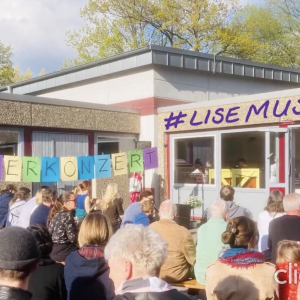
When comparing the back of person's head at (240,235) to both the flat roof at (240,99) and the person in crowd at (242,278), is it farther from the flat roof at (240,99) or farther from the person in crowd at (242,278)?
the flat roof at (240,99)

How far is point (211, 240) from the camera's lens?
16.9 ft

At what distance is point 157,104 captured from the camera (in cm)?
1426

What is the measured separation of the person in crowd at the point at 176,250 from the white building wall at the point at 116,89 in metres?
9.30

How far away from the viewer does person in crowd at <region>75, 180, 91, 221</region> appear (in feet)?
28.0

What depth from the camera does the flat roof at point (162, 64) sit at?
14.3 m

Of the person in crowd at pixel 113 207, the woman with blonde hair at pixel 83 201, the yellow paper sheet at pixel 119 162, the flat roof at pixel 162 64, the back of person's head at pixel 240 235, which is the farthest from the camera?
the flat roof at pixel 162 64

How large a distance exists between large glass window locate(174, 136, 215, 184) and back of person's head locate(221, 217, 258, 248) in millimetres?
8971

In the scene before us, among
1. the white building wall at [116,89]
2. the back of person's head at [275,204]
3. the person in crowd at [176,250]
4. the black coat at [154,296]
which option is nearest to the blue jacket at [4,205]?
the person in crowd at [176,250]

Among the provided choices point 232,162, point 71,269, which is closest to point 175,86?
point 232,162

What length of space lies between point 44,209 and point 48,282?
3059mm

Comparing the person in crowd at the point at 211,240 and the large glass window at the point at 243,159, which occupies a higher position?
the large glass window at the point at 243,159

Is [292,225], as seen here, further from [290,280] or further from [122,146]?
[122,146]

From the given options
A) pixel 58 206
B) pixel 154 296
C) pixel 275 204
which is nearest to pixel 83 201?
pixel 58 206

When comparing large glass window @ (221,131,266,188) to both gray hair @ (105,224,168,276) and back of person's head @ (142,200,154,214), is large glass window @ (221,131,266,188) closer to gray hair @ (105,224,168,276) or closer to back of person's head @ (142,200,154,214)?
back of person's head @ (142,200,154,214)
